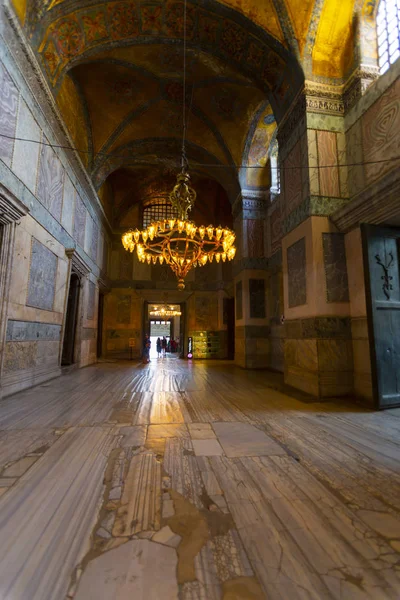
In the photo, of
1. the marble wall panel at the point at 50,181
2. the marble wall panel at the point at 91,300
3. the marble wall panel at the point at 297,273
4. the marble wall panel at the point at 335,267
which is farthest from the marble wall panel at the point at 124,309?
the marble wall panel at the point at 335,267

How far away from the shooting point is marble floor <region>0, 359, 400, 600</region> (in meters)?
1.14

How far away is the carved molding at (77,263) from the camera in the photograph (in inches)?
286

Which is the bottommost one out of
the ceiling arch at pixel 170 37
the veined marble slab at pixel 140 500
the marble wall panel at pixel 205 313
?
the veined marble slab at pixel 140 500

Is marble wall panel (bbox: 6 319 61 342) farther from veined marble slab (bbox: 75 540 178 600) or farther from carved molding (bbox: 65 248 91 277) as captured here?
veined marble slab (bbox: 75 540 178 600)

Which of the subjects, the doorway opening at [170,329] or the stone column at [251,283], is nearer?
the stone column at [251,283]

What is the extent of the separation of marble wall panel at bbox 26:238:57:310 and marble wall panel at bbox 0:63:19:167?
1.53 metres

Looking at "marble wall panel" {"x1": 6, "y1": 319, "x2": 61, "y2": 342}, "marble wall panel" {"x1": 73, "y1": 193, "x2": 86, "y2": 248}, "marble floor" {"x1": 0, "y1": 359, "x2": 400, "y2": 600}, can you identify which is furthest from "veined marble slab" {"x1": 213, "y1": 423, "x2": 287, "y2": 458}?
"marble wall panel" {"x1": 73, "y1": 193, "x2": 86, "y2": 248}

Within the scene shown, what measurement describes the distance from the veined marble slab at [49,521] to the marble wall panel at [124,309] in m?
11.0

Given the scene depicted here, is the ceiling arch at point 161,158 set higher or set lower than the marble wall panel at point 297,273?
higher

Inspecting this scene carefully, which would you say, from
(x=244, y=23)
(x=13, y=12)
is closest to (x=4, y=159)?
(x=13, y=12)

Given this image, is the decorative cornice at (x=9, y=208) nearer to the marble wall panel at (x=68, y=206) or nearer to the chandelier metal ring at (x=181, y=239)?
the marble wall panel at (x=68, y=206)

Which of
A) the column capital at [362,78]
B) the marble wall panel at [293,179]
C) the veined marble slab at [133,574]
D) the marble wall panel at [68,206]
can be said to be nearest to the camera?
the veined marble slab at [133,574]

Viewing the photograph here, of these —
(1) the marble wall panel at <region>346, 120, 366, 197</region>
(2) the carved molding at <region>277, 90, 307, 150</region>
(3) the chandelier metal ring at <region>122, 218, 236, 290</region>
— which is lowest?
(3) the chandelier metal ring at <region>122, 218, 236, 290</region>

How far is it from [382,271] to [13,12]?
22.4ft
